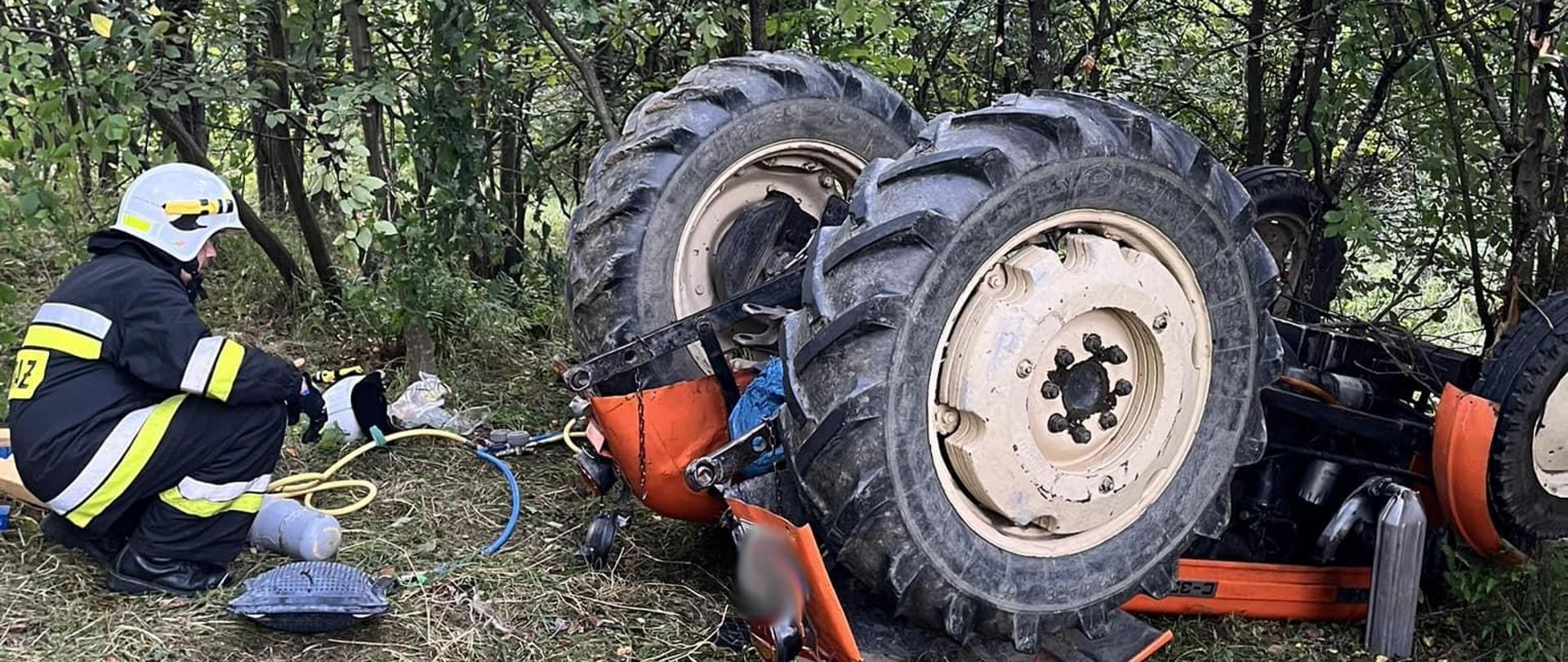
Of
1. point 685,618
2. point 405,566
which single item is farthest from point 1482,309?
point 405,566

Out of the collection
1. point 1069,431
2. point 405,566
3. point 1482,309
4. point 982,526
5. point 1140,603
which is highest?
point 1482,309

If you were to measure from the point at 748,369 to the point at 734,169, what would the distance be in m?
0.65

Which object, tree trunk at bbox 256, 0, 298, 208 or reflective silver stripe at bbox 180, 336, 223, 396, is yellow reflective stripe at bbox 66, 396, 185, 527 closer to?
reflective silver stripe at bbox 180, 336, 223, 396

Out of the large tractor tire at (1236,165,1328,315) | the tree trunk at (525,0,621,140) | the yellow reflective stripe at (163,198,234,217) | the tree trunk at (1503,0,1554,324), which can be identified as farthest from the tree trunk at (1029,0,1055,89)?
the yellow reflective stripe at (163,198,234,217)

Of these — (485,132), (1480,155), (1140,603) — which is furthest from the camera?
(485,132)

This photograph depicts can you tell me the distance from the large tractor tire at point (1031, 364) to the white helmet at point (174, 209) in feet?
6.45

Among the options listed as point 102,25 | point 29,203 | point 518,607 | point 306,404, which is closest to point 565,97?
point 102,25

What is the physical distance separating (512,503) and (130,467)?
113cm

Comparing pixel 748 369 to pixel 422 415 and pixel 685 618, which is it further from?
pixel 422 415

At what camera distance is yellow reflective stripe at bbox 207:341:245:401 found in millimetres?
3564

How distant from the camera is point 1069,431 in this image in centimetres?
289

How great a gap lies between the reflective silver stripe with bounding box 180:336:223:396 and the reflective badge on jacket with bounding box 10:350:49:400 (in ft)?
1.36

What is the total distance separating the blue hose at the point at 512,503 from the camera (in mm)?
3969

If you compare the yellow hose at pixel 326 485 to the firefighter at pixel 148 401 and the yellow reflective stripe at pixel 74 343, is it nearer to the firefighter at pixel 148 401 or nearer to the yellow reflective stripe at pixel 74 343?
the firefighter at pixel 148 401
